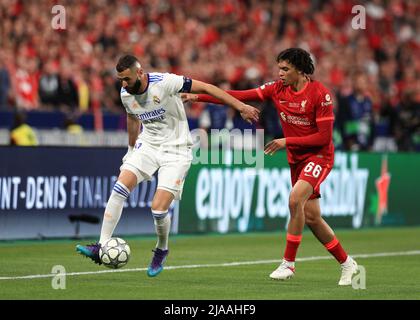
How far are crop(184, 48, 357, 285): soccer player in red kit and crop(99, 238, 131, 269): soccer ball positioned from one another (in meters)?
1.68

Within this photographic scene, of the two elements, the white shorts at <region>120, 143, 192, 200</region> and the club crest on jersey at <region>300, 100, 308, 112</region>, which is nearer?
the club crest on jersey at <region>300, 100, 308, 112</region>

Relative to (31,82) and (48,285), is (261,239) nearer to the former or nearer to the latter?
(31,82)

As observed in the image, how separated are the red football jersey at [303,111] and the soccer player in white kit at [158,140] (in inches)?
18.9

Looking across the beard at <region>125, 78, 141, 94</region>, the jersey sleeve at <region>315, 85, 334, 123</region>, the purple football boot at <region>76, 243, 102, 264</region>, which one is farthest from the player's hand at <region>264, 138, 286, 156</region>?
the purple football boot at <region>76, 243, 102, 264</region>

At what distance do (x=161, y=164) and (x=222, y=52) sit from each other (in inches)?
614

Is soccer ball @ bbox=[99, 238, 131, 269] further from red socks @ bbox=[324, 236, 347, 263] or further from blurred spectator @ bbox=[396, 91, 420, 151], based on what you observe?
blurred spectator @ bbox=[396, 91, 420, 151]

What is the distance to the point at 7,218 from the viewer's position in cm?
1742

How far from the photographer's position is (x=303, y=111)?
12.5m

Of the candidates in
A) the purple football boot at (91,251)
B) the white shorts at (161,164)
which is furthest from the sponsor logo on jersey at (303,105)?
the purple football boot at (91,251)

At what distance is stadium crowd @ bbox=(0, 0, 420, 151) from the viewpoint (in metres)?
23.3

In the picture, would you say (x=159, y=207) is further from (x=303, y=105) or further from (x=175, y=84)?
(x=303, y=105)

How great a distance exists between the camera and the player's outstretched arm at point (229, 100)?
12383 millimetres

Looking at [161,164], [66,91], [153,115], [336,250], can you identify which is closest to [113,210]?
[161,164]

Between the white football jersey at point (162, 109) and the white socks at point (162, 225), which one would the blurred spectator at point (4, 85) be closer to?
the white football jersey at point (162, 109)
